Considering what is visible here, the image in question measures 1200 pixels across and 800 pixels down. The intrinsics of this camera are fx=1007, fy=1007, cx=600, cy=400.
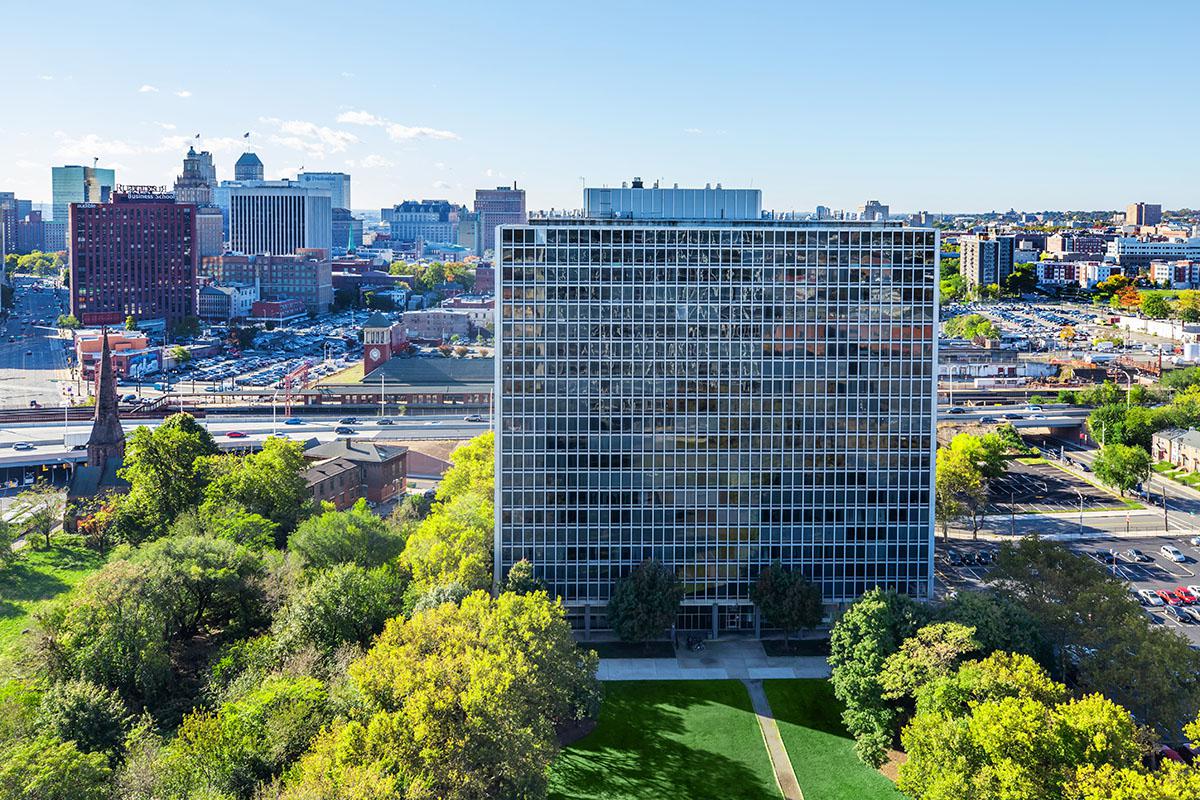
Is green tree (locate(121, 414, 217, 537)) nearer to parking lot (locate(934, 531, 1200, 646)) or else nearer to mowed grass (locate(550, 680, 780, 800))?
mowed grass (locate(550, 680, 780, 800))

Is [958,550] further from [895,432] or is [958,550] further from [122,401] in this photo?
[122,401]

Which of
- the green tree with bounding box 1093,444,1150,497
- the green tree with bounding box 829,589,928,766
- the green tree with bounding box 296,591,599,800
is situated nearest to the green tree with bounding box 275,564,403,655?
the green tree with bounding box 296,591,599,800

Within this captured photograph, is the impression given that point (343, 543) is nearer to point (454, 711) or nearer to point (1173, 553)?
point (454, 711)

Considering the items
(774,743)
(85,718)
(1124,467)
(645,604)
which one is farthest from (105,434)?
(1124,467)

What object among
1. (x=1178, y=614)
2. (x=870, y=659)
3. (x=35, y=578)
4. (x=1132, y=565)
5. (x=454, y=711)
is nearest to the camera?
(x=454, y=711)

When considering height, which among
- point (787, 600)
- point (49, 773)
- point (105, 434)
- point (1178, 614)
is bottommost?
point (1178, 614)

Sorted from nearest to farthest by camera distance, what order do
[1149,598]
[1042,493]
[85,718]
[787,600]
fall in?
[85,718] → [787,600] → [1149,598] → [1042,493]

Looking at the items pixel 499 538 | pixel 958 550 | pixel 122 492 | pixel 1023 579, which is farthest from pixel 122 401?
pixel 1023 579
